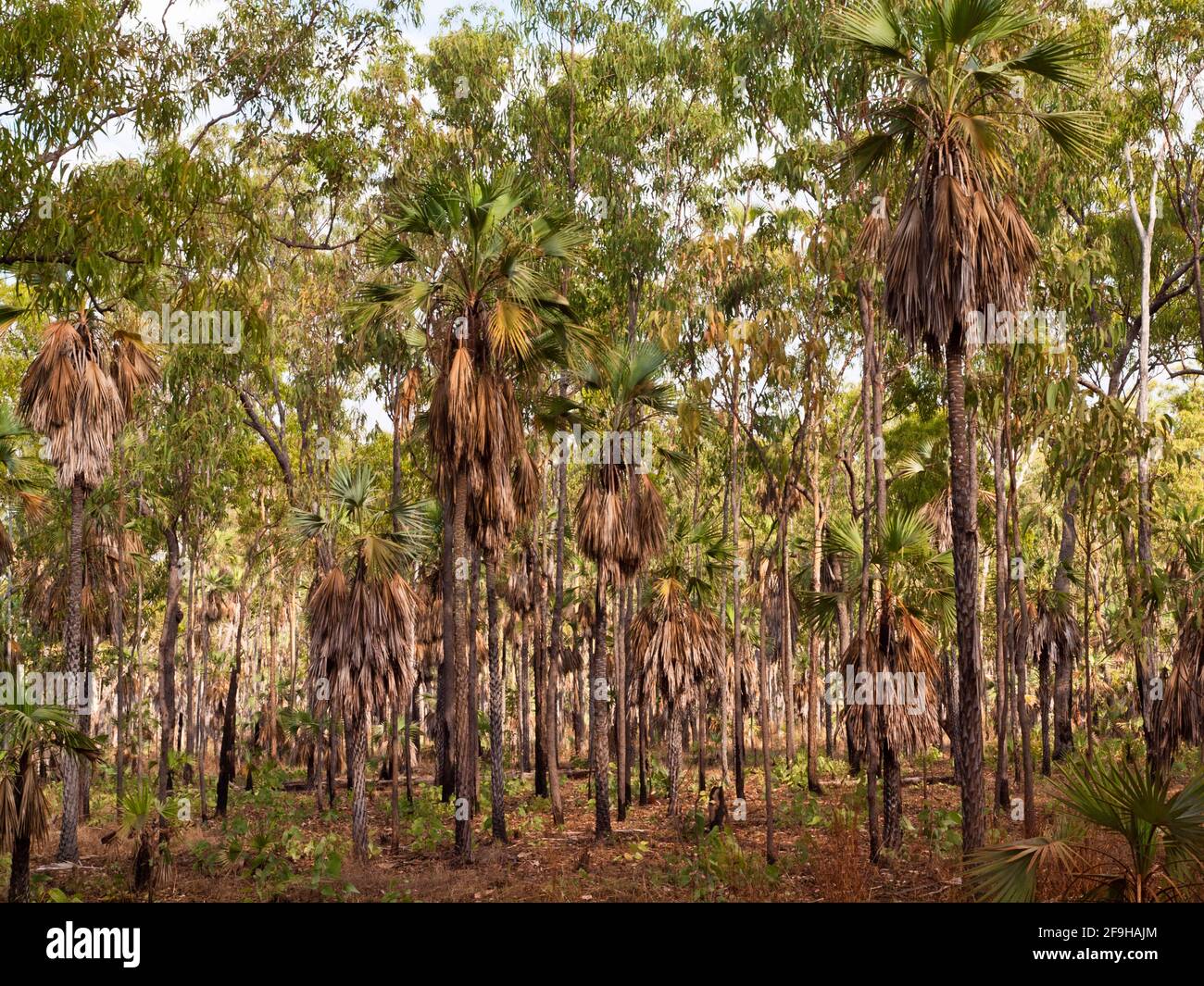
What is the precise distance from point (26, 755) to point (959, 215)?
14.3m

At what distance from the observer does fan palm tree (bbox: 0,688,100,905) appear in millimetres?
14438

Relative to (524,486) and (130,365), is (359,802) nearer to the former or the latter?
(524,486)

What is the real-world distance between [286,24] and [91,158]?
6.00 meters

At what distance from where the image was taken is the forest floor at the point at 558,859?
56.7 feet

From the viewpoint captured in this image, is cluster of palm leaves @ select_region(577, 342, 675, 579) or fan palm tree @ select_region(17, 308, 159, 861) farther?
cluster of palm leaves @ select_region(577, 342, 675, 579)

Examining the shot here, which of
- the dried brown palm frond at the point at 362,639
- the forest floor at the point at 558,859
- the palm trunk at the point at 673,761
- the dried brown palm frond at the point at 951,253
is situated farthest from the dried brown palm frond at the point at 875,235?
the palm trunk at the point at 673,761

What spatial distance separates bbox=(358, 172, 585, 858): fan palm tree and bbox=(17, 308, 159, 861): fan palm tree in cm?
570

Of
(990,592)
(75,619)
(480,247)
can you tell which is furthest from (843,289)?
(990,592)

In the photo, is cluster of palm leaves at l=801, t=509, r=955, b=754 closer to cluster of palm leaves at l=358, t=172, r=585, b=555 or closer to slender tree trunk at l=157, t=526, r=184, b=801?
cluster of palm leaves at l=358, t=172, r=585, b=555

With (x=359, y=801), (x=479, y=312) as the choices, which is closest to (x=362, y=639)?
(x=359, y=801)

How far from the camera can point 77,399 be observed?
20.4m

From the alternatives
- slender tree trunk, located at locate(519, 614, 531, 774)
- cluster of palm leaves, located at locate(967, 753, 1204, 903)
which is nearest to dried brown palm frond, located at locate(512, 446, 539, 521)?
cluster of palm leaves, located at locate(967, 753, 1204, 903)

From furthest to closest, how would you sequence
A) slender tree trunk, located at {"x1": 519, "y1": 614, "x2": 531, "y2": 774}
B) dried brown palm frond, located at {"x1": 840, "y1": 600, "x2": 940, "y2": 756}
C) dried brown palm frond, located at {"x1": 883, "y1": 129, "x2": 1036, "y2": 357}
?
slender tree trunk, located at {"x1": 519, "y1": 614, "x2": 531, "y2": 774}, dried brown palm frond, located at {"x1": 840, "y1": 600, "x2": 940, "y2": 756}, dried brown palm frond, located at {"x1": 883, "y1": 129, "x2": 1036, "y2": 357}

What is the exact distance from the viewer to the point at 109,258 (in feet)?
39.7
